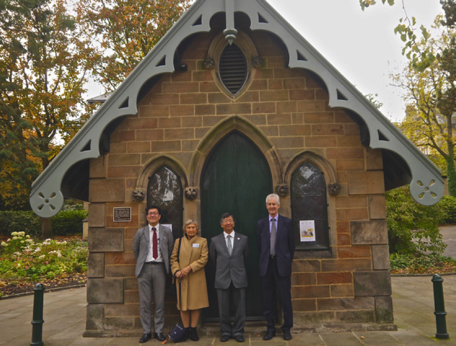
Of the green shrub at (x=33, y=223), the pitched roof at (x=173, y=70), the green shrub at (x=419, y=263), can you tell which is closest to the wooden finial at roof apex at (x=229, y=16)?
the pitched roof at (x=173, y=70)

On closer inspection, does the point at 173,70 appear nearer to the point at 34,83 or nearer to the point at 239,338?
the point at 239,338

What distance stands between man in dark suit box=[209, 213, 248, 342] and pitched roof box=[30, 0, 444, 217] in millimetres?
2400

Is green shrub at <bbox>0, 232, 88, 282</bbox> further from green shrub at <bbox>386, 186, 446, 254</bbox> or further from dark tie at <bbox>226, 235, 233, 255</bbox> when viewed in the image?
green shrub at <bbox>386, 186, 446, 254</bbox>

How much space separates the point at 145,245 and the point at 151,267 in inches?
13.9

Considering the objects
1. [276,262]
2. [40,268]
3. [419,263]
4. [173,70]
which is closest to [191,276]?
[276,262]

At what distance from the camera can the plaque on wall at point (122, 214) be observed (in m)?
6.66

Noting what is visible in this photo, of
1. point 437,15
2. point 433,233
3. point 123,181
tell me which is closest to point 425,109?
point 437,15

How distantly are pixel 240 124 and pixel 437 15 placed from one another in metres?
22.2

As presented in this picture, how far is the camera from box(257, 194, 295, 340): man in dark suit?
234 inches

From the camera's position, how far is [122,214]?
21.9 feet

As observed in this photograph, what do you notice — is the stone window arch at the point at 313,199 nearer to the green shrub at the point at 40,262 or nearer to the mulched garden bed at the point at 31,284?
the mulched garden bed at the point at 31,284

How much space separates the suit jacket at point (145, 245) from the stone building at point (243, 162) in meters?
0.45

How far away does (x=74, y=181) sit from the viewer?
7.25 m

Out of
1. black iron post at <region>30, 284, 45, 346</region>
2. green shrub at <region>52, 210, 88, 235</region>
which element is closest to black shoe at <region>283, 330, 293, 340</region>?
black iron post at <region>30, 284, 45, 346</region>
